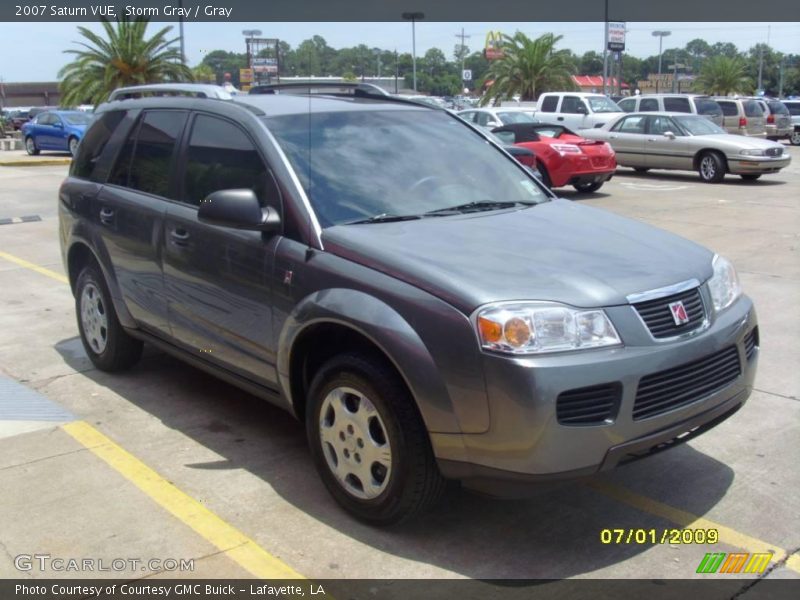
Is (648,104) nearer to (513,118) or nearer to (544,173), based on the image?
(513,118)

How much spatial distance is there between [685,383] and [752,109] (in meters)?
25.3

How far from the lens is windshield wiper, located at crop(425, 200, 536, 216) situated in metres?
4.29

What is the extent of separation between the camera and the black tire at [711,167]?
1806 cm

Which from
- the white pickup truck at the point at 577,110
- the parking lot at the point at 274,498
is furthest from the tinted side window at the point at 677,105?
the parking lot at the point at 274,498

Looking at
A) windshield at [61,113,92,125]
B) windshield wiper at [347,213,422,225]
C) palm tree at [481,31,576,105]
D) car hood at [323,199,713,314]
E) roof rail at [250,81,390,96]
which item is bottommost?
car hood at [323,199,713,314]

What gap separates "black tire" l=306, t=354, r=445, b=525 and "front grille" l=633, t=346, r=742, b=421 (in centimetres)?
85


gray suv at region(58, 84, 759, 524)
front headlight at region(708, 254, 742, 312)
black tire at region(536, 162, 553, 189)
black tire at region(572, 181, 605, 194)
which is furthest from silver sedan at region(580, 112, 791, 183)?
front headlight at region(708, 254, 742, 312)

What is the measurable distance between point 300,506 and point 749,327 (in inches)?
85.3

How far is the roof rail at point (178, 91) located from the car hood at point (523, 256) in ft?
4.81

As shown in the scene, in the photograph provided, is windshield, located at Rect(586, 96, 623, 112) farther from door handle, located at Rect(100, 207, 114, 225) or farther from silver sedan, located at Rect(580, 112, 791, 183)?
door handle, located at Rect(100, 207, 114, 225)

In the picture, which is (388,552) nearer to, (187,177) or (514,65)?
(187,177)

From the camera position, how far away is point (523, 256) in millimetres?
3672

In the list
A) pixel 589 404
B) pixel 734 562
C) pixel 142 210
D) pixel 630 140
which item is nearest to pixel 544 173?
pixel 630 140
